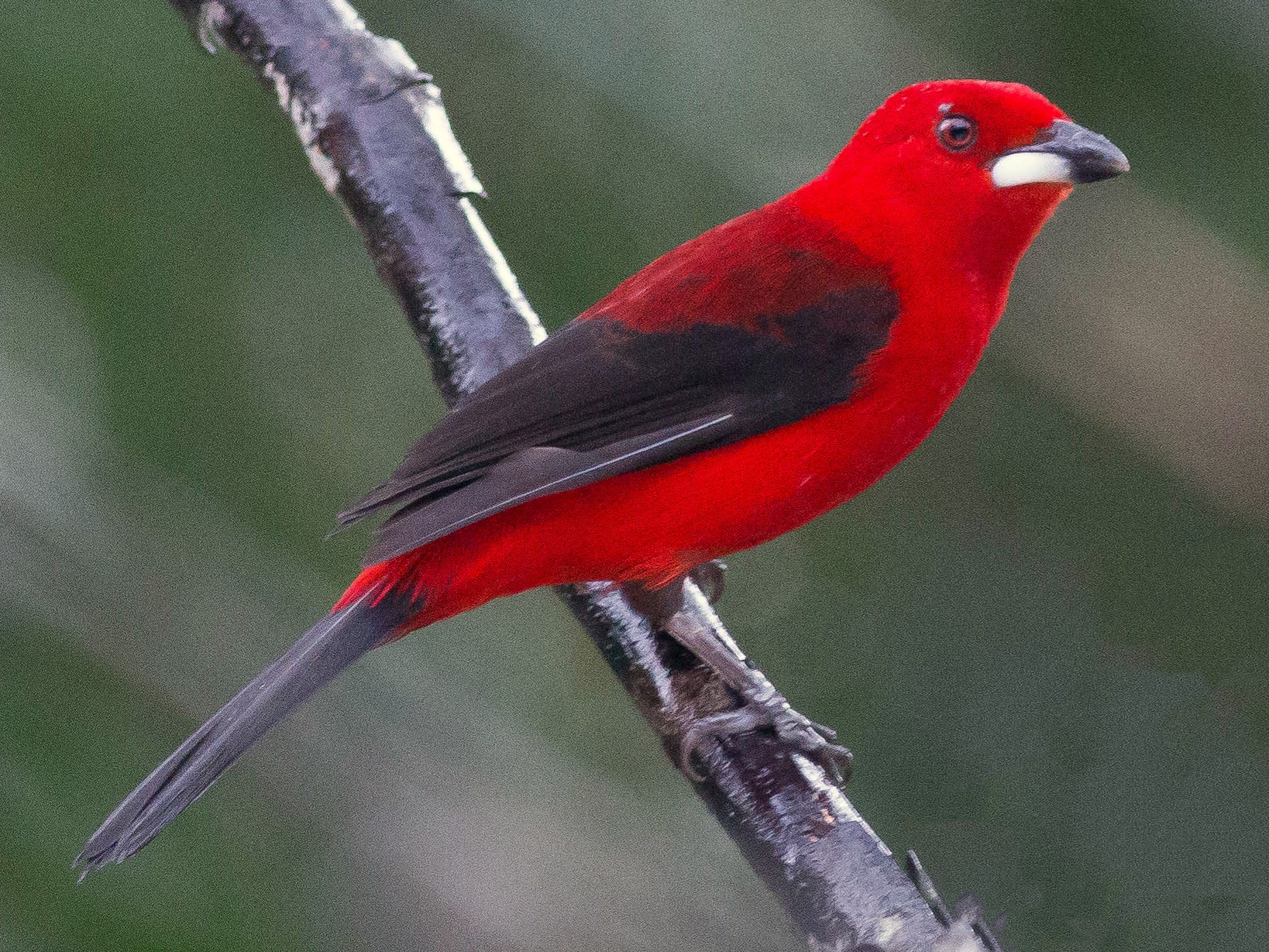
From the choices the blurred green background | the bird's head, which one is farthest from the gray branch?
the bird's head

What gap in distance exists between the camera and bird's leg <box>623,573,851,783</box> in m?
2.28

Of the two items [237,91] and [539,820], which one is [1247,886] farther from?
[237,91]

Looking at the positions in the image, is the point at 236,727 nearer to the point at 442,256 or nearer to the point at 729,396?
the point at 729,396

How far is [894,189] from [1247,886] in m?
1.17

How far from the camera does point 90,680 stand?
8.66ft

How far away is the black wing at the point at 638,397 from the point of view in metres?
2.18

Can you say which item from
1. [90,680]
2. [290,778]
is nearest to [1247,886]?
[290,778]

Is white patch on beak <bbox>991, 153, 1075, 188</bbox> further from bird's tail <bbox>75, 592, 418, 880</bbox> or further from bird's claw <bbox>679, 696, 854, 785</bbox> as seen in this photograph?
bird's tail <bbox>75, 592, 418, 880</bbox>

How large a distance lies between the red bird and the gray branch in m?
0.18

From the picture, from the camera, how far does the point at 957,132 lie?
2.37 m

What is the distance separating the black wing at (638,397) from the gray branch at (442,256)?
1.28 feet

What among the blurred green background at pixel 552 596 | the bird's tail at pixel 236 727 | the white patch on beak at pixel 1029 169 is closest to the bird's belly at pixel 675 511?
the bird's tail at pixel 236 727

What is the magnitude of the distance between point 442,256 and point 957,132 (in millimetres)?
921

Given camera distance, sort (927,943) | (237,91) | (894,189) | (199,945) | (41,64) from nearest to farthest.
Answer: (927,943), (199,945), (894,189), (41,64), (237,91)
